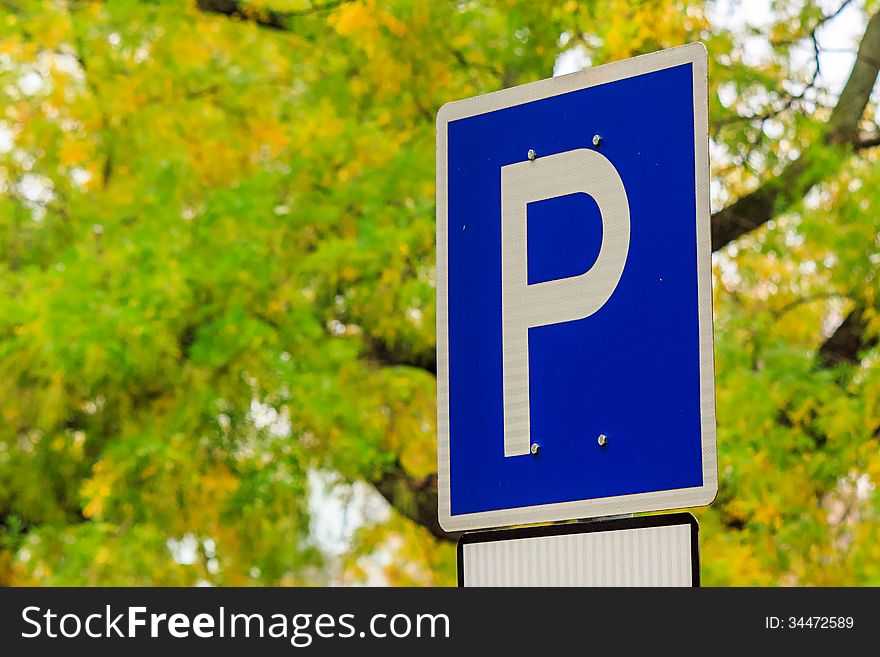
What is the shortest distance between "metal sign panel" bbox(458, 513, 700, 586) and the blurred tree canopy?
17.7ft

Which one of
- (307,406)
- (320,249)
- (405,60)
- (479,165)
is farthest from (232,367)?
(479,165)

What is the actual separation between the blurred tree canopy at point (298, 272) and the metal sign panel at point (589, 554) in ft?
17.7

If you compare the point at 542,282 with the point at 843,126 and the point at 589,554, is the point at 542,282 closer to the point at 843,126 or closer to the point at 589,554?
the point at 589,554

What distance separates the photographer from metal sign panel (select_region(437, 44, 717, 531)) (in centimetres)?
248

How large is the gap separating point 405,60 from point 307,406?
2.13 metres

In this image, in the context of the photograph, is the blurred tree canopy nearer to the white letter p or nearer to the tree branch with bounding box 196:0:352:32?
the tree branch with bounding box 196:0:352:32

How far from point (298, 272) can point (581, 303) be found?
20.8 feet

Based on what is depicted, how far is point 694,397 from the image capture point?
245cm

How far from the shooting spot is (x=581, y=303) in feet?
8.54

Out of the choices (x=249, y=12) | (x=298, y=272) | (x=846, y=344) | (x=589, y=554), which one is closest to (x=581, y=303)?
(x=589, y=554)
